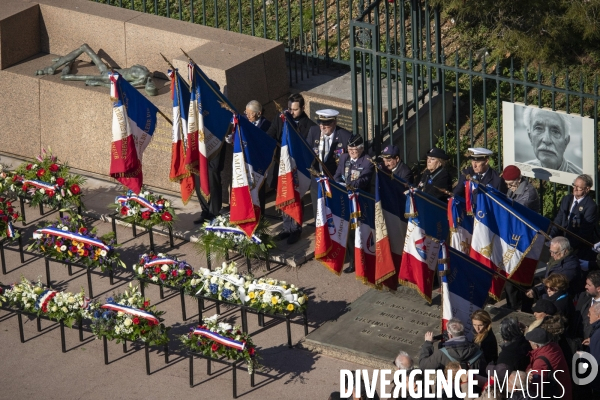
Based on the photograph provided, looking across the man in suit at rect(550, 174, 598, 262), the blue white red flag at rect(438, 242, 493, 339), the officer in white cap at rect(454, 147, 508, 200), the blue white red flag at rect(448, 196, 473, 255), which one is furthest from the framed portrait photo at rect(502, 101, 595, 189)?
the blue white red flag at rect(438, 242, 493, 339)

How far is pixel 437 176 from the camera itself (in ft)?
45.9

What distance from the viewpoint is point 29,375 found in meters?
13.2

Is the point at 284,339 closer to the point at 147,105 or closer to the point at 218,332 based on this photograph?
the point at 218,332

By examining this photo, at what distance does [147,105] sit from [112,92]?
20.9 inches

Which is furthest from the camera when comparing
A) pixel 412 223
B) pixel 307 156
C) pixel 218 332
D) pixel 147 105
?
pixel 147 105

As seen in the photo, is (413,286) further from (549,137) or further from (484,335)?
(549,137)

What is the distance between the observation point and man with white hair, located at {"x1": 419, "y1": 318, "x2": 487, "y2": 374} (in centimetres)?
1100

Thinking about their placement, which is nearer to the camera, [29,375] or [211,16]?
[29,375]

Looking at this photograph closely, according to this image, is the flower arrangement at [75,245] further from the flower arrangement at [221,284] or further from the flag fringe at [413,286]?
the flag fringe at [413,286]

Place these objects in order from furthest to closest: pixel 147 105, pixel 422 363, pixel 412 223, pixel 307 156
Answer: pixel 147 105 < pixel 307 156 < pixel 412 223 < pixel 422 363

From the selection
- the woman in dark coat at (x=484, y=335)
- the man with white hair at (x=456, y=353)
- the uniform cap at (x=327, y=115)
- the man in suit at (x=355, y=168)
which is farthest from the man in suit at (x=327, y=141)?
the man with white hair at (x=456, y=353)

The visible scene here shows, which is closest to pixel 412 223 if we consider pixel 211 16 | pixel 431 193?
pixel 431 193

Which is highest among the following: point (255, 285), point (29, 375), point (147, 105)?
point (147, 105)

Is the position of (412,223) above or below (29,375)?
above
